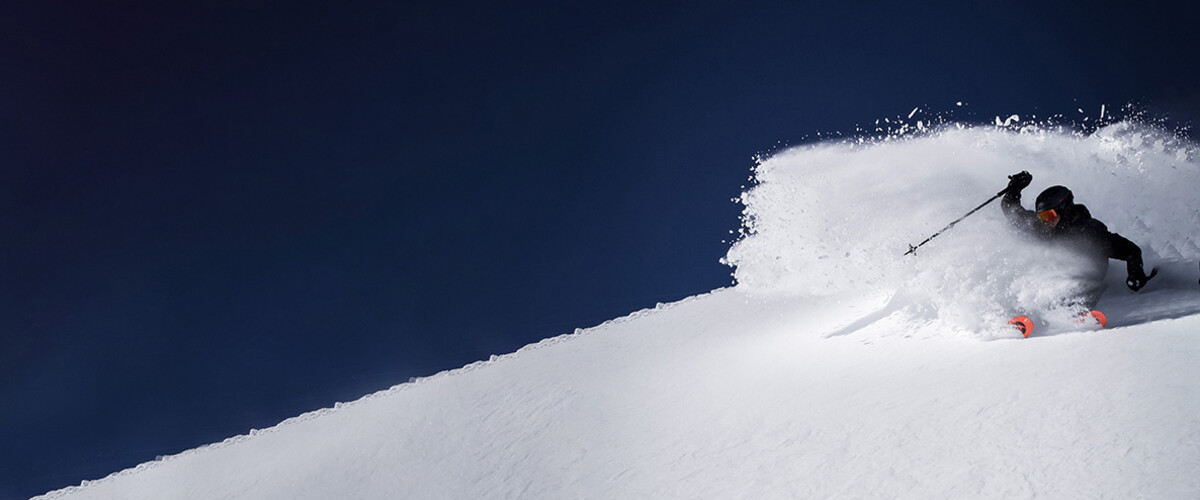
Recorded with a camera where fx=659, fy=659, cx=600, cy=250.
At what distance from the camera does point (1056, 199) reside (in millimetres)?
7324

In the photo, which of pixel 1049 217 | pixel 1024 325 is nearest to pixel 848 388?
pixel 1024 325

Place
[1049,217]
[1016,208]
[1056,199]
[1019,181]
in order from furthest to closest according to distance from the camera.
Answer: [1016,208] → [1019,181] → [1049,217] → [1056,199]

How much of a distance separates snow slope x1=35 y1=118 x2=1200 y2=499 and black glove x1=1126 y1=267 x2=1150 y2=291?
148 millimetres

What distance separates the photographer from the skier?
7.34 meters

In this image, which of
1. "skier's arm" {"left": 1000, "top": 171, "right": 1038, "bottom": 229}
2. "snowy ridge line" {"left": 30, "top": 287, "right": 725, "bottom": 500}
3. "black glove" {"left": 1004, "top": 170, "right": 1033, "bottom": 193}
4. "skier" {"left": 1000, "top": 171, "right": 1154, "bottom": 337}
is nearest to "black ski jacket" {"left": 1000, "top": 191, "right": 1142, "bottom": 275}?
"skier" {"left": 1000, "top": 171, "right": 1154, "bottom": 337}

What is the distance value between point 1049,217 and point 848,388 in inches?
122

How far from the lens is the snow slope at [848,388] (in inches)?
190

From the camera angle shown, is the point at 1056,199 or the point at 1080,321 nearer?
the point at 1080,321

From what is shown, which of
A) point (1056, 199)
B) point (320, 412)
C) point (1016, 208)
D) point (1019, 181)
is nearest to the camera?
point (1056, 199)

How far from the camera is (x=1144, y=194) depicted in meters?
9.14

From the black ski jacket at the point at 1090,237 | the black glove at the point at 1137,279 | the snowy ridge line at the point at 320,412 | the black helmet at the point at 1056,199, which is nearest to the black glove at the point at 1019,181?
the black helmet at the point at 1056,199

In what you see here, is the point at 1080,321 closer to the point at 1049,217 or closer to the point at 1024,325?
the point at 1024,325

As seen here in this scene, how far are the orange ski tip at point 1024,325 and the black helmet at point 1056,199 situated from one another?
1.34 meters

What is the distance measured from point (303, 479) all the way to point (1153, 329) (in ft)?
34.6
